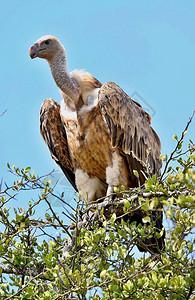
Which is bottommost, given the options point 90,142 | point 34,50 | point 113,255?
point 113,255

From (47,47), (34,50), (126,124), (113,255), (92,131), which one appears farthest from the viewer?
(47,47)

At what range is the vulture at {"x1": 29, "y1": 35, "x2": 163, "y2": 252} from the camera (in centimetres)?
614

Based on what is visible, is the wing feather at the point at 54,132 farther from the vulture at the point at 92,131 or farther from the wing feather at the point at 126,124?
the wing feather at the point at 126,124

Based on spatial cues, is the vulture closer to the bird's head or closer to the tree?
the bird's head

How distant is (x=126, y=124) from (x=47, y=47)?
1352 millimetres

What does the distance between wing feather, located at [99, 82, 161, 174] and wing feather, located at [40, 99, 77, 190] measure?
74 cm

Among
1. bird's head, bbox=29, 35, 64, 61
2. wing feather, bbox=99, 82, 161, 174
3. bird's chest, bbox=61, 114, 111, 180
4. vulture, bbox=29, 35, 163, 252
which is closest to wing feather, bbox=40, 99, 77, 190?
vulture, bbox=29, 35, 163, 252

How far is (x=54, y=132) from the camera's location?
659 centimetres

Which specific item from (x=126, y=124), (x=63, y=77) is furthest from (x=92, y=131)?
(x=63, y=77)

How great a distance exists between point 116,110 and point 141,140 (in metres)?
0.63

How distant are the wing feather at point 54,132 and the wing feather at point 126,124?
29.2 inches

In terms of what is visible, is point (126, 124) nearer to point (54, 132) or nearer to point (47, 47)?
point (54, 132)

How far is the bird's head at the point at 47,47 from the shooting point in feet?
21.3

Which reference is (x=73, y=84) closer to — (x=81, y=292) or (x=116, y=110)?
(x=116, y=110)
